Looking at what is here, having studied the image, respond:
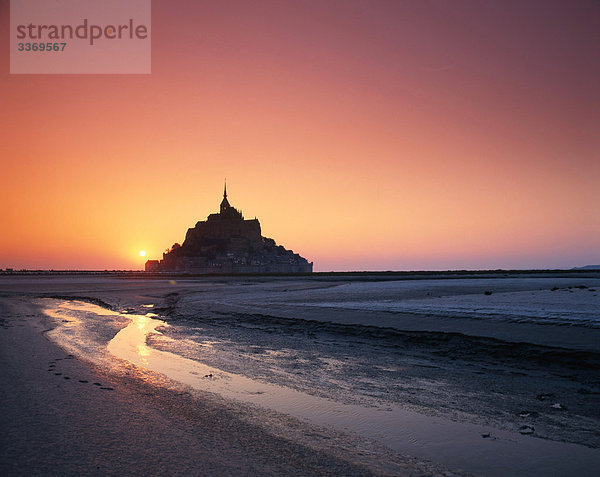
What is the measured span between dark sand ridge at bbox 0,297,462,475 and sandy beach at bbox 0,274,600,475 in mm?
26

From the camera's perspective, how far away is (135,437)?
5281 millimetres

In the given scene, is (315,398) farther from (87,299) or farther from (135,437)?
(87,299)

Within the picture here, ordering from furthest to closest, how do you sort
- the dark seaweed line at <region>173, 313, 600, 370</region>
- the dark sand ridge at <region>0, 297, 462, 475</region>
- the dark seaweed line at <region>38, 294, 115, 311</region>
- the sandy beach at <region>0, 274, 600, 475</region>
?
1. the dark seaweed line at <region>38, 294, 115, 311</region>
2. the dark seaweed line at <region>173, 313, 600, 370</region>
3. the sandy beach at <region>0, 274, 600, 475</region>
4. the dark sand ridge at <region>0, 297, 462, 475</region>

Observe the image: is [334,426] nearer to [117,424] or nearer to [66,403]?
[117,424]

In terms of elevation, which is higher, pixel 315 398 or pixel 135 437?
pixel 135 437

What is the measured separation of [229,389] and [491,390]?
17.2ft

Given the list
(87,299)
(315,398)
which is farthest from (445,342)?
(87,299)

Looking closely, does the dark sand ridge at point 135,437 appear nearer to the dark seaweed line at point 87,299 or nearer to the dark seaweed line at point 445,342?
the dark seaweed line at point 445,342

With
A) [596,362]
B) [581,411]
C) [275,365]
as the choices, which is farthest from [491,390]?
[275,365]

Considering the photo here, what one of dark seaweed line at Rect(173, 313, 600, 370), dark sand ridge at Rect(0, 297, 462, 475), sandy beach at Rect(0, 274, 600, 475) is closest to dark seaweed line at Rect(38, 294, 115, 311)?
sandy beach at Rect(0, 274, 600, 475)

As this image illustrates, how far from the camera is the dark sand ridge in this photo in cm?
448

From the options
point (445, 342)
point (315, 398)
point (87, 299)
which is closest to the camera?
point (315, 398)

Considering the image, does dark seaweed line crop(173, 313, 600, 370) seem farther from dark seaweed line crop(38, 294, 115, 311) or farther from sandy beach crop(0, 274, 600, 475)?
dark seaweed line crop(38, 294, 115, 311)

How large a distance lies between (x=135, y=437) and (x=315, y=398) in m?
3.31
